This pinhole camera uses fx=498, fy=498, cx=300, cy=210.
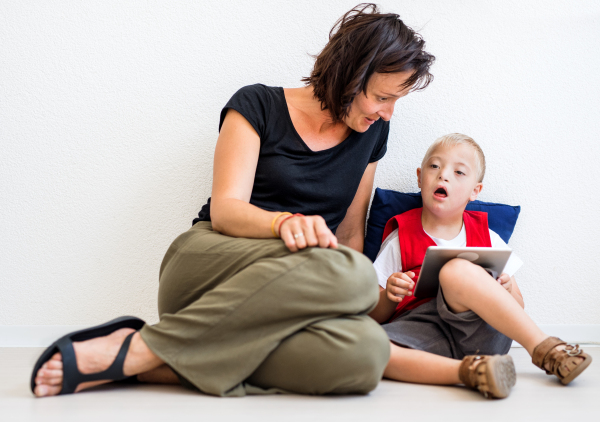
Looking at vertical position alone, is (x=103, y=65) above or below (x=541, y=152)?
above

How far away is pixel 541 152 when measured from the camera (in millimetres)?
1875

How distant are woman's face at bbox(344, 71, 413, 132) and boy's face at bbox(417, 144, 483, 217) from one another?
0.27 meters

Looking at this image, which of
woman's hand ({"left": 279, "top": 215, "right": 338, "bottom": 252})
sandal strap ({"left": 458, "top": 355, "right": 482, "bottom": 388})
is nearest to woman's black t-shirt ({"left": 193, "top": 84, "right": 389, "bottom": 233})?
woman's hand ({"left": 279, "top": 215, "right": 338, "bottom": 252})

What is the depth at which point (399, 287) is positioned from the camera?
141 centimetres

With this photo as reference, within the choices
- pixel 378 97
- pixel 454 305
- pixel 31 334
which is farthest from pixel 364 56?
pixel 31 334

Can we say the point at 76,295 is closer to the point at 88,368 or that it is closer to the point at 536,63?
the point at 88,368

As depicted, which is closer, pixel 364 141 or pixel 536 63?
pixel 364 141

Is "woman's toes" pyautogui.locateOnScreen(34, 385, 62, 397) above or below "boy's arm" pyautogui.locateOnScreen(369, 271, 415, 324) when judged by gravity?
below

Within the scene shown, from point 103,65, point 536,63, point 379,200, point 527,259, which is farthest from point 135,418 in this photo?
point 536,63

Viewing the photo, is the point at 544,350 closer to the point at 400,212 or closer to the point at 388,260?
the point at 388,260

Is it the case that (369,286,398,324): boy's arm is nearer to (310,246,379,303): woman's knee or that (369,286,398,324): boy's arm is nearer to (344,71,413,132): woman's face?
(310,246,379,303): woman's knee

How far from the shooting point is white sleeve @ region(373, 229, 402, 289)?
5.29 feet

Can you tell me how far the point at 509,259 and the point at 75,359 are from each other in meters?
1.31

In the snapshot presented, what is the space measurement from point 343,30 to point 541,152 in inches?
36.8
